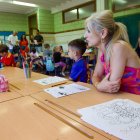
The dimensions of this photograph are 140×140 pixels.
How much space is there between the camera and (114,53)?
1188 millimetres

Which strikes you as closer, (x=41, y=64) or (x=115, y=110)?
(x=115, y=110)

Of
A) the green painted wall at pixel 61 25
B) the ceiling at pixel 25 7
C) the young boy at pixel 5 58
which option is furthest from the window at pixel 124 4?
the young boy at pixel 5 58

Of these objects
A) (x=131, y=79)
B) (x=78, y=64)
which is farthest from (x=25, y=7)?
(x=131, y=79)

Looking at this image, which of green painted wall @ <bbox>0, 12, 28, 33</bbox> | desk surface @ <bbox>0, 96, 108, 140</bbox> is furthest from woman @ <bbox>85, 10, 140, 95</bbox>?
green painted wall @ <bbox>0, 12, 28, 33</bbox>

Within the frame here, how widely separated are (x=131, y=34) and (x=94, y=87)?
16.5ft

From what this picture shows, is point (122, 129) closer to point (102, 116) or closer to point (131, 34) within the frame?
point (102, 116)

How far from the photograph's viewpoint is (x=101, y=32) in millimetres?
1242

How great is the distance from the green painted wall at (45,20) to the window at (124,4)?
3.85 meters

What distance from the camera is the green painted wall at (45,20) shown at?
8.88m

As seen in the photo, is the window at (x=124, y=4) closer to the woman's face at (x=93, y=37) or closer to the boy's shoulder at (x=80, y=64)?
the boy's shoulder at (x=80, y=64)

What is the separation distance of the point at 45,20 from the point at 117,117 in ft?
29.0

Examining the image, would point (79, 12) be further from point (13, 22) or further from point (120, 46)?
point (120, 46)

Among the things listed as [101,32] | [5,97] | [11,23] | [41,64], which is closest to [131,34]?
[41,64]

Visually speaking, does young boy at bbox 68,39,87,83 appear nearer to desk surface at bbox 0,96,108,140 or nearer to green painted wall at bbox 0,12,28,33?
desk surface at bbox 0,96,108,140
